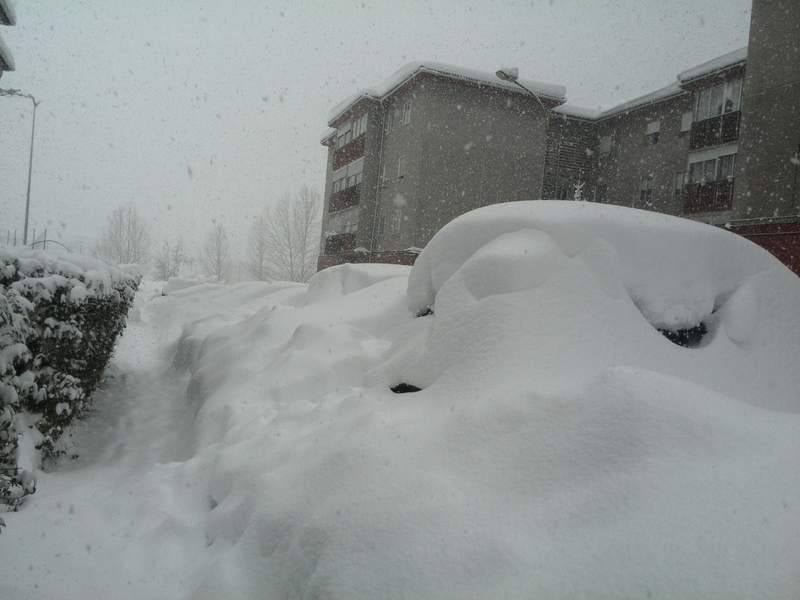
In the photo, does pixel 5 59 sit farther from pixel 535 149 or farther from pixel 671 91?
pixel 671 91

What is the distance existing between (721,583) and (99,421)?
5.61m

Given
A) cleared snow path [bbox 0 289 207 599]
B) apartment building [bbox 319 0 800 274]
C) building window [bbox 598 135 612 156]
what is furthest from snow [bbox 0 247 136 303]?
building window [bbox 598 135 612 156]

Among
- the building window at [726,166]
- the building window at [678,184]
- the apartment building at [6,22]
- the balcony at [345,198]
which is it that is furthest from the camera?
the balcony at [345,198]

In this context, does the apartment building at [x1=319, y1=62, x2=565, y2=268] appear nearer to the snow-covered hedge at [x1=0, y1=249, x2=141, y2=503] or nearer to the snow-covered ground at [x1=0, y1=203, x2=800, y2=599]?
the snow-covered hedge at [x1=0, y1=249, x2=141, y2=503]

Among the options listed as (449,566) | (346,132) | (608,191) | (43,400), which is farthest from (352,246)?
(449,566)

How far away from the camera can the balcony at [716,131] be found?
19156mm

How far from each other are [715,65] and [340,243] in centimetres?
1731

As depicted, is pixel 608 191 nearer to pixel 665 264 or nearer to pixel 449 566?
pixel 665 264

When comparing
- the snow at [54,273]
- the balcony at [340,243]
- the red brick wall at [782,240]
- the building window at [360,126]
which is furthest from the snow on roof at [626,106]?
the snow at [54,273]

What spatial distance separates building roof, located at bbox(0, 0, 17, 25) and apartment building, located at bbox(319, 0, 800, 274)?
11.0 meters

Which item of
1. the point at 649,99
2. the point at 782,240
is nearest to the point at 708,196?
the point at 649,99

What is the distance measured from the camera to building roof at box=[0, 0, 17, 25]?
39.2 ft

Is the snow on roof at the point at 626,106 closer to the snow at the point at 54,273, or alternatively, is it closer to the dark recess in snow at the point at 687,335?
the dark recess in snow at the point at 687,335

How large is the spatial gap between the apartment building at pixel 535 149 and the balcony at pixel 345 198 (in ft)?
0.34
